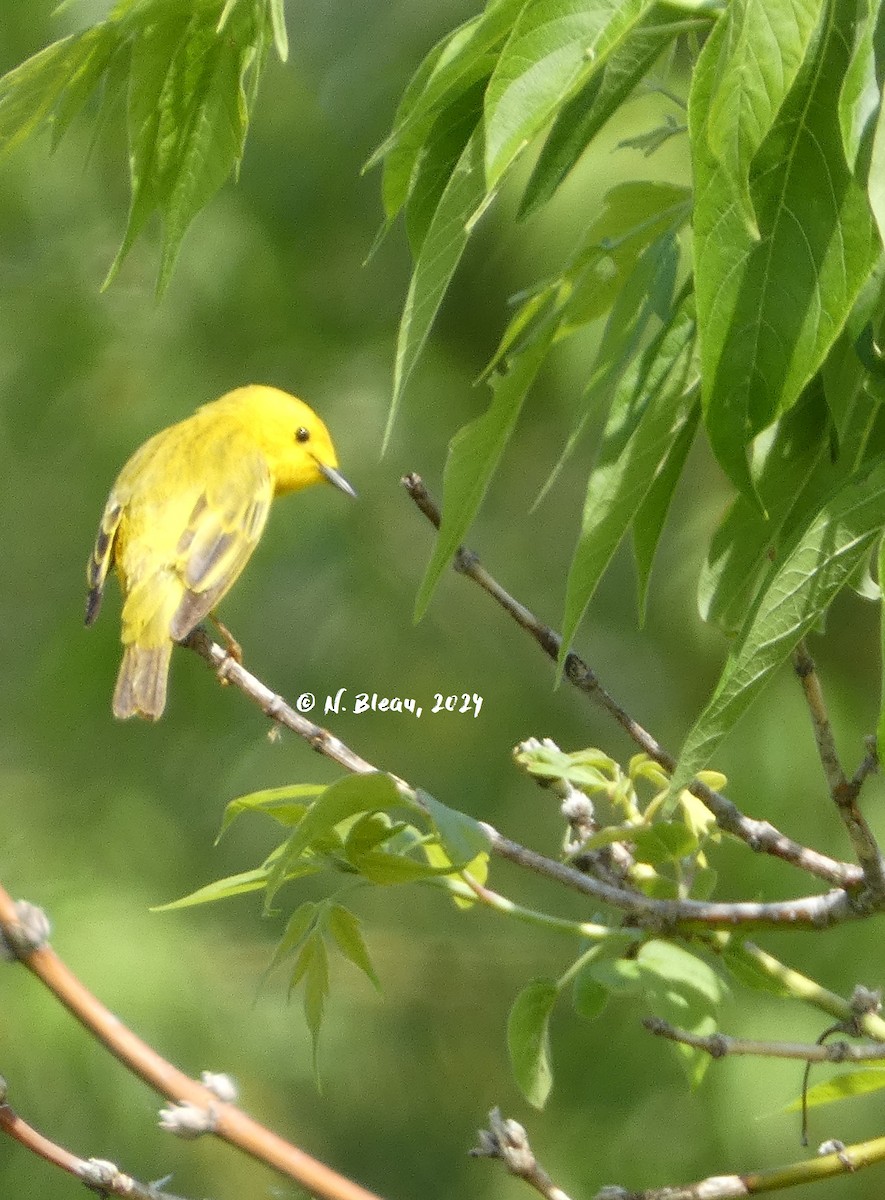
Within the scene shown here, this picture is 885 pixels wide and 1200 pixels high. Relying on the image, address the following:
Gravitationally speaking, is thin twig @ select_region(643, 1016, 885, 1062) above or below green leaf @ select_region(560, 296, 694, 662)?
below

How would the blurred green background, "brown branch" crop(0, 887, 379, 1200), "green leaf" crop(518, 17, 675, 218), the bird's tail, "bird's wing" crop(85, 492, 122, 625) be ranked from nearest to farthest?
"brown branch" crop(0, 887, 379, 1200) < "green leaf" crop(518, 17, 675, 218) < the bird's tail < "bird's wing" crop(85, 492, 122, 625) < the blurred green background

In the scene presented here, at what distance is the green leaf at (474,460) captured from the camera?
85cm

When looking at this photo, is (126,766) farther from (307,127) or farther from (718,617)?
(718,617)

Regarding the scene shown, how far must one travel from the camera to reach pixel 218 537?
6.55ft

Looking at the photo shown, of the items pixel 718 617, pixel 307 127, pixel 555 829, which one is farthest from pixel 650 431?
pixel 307 127

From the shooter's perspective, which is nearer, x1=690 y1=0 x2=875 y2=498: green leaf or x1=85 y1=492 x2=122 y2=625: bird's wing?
x1=690 y1=0 x2=875 y2=498: green leaf

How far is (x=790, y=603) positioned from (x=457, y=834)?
194mm

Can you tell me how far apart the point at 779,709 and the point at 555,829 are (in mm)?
674

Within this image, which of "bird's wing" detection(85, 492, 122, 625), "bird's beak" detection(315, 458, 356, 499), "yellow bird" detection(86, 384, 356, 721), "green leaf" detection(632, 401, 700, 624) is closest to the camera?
"green leaf" detection(632, 401, 700, 624)

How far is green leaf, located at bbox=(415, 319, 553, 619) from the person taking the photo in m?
0.85

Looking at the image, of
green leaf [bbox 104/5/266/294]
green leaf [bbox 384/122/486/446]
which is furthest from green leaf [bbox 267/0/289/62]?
green leaf [bbox 384/122/486/446]

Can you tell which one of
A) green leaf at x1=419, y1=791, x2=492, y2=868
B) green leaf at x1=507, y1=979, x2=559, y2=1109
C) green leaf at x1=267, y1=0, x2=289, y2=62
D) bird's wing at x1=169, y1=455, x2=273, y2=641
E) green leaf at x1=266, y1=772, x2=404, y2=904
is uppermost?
green leaf at x1=267, y1=0, x2=289, y2=62

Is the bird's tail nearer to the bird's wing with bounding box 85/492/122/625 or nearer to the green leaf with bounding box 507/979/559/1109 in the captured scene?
the bird's wing with bounding box 85/492/122/625

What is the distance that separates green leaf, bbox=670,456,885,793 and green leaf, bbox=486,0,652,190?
22 centimetres
